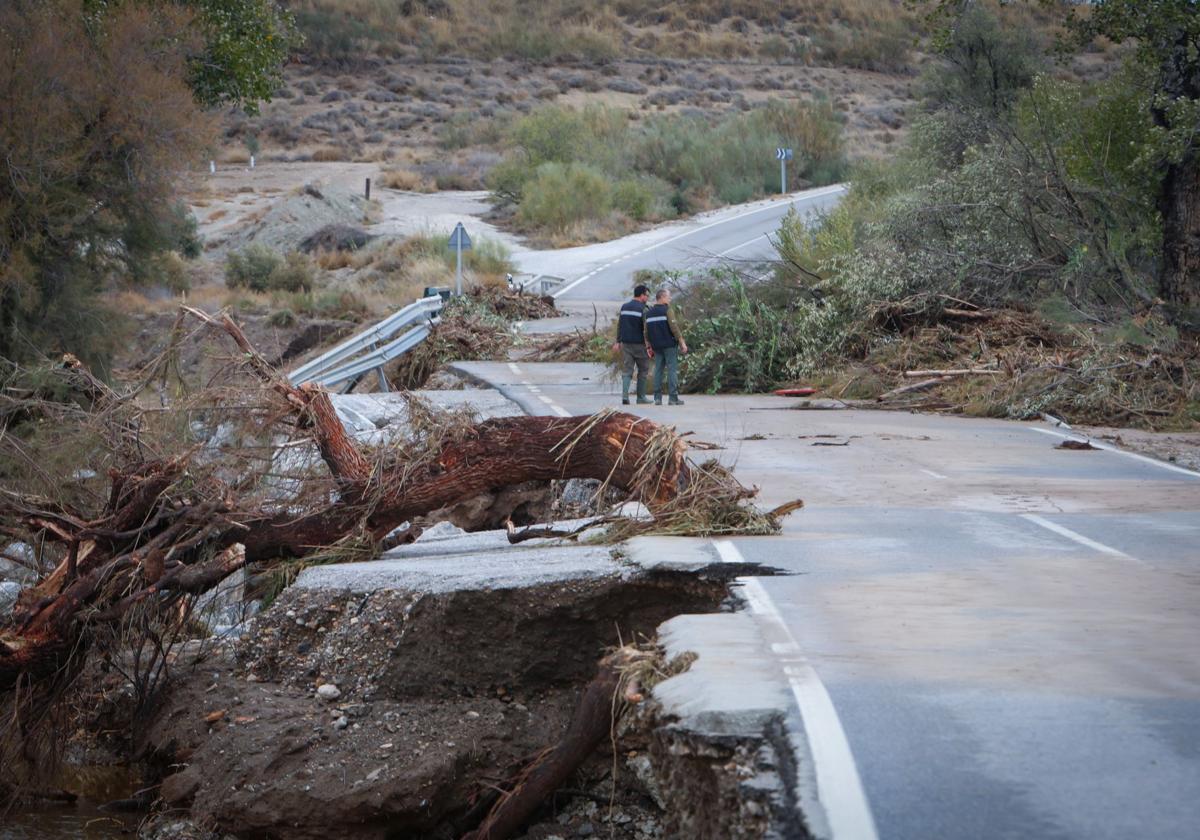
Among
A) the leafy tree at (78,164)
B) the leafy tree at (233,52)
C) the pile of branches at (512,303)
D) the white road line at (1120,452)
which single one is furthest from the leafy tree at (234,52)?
the white road line at (1120,452)

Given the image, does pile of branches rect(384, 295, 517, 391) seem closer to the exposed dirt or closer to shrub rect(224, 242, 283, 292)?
Answer: shrub rect(224, 242, 283, 292)

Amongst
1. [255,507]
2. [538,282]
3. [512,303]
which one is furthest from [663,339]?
[538,282]

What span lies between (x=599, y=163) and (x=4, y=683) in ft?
167

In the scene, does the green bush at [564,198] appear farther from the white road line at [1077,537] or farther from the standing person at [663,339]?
the white road line at [1077,537]

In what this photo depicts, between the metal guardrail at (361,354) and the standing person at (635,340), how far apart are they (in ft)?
16.1

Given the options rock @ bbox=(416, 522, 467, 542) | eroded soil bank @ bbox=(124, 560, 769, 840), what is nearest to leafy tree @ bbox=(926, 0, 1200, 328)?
rock @ bbox=(416, 522, 467, 542)

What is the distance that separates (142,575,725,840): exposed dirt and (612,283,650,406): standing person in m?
10.3

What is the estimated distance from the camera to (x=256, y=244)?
43.7 meters

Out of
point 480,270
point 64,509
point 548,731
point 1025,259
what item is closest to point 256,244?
point 480,270

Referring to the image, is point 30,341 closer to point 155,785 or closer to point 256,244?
point 155,785

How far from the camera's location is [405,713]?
8148mm

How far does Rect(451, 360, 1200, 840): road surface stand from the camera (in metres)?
4.55

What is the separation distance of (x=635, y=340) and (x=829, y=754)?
1406 centimetres

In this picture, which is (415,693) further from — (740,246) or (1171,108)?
(740,246)
